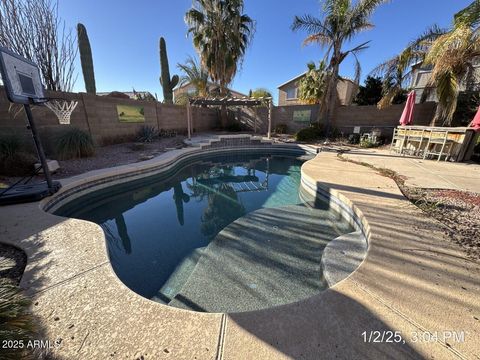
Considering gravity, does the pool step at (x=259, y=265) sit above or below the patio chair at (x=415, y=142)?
below

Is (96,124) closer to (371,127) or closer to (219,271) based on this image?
(219,271)

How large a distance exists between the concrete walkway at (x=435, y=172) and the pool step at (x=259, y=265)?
9.00 ft

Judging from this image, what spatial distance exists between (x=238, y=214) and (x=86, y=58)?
1082 centimetres

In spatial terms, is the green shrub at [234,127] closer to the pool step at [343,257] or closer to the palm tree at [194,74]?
the palm tree at [194,74]

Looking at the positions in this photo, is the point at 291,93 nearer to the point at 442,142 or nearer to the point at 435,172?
the point at 442,142

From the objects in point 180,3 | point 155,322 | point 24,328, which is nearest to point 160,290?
point 155,322

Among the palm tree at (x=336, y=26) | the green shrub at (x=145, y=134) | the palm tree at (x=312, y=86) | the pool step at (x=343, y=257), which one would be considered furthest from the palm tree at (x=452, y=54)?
the green shrub at (x=145, y=134)

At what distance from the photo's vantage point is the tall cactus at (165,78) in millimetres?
13477

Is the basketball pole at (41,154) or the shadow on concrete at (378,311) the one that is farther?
the basketball pole at (41,154)

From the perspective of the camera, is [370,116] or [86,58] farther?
[370,116]

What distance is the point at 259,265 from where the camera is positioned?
108 inches

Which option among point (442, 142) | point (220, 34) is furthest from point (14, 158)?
point (220, 34)

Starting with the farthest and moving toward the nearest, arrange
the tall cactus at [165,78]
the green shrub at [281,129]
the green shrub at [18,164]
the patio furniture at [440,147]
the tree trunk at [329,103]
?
the green shrub at [281,129]
the tall cactus at [165,78]
the tree trunk at [329,103]
the patio furniture at [440,147]
the green shrub at [18,164]

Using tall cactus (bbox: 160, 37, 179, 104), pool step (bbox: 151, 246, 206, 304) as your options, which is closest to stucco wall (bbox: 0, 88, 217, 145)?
tall cactus (bbox: 160, 37, 179, 104)
